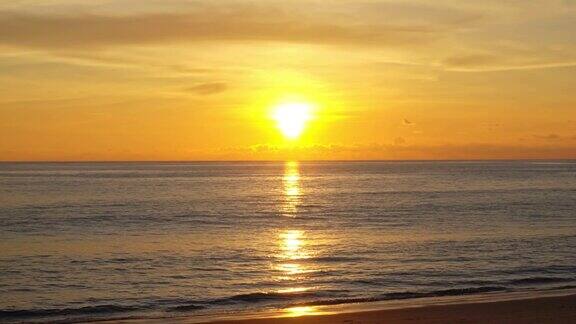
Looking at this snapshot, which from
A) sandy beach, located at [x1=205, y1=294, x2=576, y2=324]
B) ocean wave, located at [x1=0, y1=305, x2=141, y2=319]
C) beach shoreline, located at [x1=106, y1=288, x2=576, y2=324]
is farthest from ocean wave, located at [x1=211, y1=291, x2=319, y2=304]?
sandy beach, located at [x1=205, y1=294, x2=576, y2=324]

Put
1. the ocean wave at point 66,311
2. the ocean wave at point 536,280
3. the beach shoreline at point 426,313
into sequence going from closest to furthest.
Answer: the beach shoreline at point 426,313 < the ocean wave at point 66,311 < the ocean wave at point 536,280

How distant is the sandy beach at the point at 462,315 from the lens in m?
17.7

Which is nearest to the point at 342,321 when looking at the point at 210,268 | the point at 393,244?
the point at 210,268

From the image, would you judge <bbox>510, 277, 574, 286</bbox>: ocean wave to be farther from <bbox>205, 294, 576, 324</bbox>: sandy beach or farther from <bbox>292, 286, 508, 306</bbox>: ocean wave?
<bbox>205, 294, 576, 324</bbox>: sandy beach

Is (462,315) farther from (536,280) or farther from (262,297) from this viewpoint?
(536,280)

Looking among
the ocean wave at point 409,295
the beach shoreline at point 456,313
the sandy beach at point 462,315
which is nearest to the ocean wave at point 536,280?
the ocean wave at point 409,295

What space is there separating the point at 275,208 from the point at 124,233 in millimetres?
24712

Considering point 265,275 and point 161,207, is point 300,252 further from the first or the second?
point 161,207

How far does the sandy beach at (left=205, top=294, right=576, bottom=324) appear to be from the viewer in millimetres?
17656

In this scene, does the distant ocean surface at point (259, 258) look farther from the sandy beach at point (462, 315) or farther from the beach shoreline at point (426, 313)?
the sandy beach at point (462, 315)

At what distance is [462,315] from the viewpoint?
1833 cm

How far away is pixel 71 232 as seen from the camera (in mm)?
42125

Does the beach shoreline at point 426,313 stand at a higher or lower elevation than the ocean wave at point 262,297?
lower

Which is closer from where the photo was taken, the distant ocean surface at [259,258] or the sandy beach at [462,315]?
the sandy beach at [462,315]
